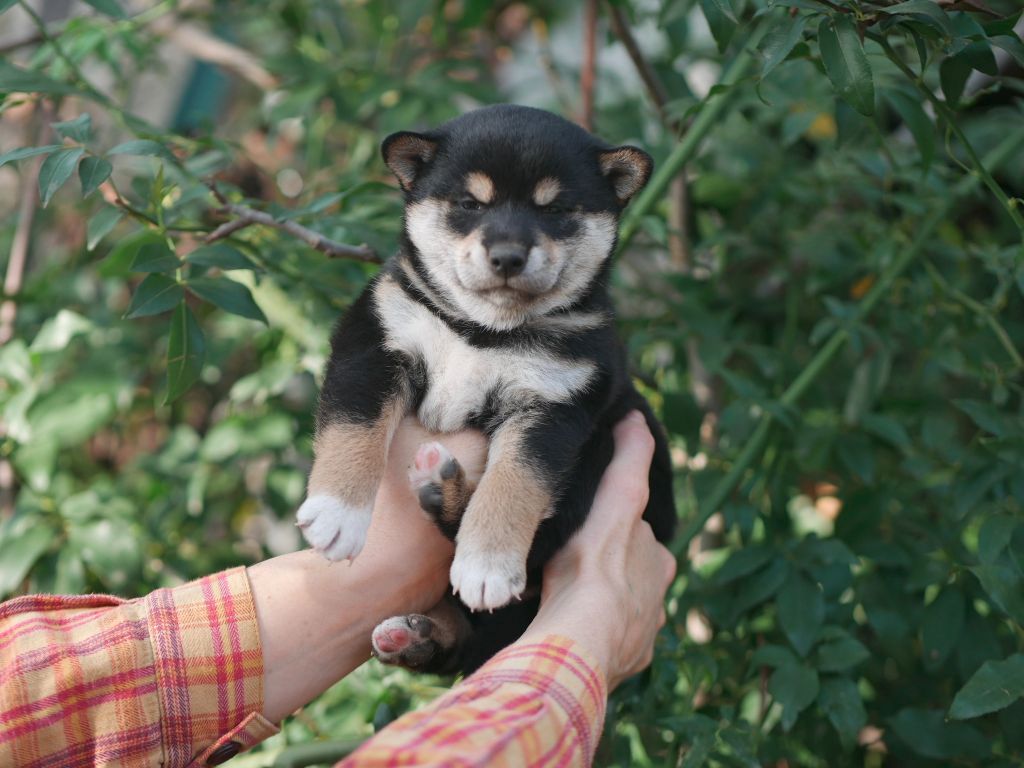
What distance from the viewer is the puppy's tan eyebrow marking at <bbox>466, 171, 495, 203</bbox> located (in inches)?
101

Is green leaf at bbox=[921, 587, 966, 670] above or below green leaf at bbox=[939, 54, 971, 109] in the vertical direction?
below

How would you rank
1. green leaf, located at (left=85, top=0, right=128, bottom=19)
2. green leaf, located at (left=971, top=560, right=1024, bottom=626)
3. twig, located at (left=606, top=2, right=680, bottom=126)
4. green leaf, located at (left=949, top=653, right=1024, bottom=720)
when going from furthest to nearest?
twig, located at (left=606, top=2, right=680, bottom=126) → green leaf, located at (left=85, top=0, right=128, bottom=19) → green leaf, located at (left=971, top=560, right=1024, bottom=626) → green leaf, located at (left=949, top=653, right=1024, bottom=720)

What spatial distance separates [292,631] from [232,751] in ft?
0.89

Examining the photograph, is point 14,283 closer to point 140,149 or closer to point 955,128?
point 140,149

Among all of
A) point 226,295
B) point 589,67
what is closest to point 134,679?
point 226,295

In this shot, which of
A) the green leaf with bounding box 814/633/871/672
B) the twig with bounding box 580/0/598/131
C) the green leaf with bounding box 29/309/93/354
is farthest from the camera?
the twig with bounding box 580/0/598/131

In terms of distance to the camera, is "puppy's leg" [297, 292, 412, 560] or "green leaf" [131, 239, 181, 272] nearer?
"puppy's leg" [297, 292, 412, 560]

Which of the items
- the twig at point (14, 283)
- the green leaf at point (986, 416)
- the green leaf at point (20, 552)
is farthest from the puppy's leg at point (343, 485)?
the twig at point (14, 283)

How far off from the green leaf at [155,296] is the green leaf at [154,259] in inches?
1.7

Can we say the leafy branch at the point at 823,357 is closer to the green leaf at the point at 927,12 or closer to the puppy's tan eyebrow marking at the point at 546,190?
the puppy's tan eyebrow marking at the point at 546,190

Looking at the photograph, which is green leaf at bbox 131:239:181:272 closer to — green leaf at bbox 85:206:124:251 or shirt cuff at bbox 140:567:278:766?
green leaf at bbox 85:206:124:251

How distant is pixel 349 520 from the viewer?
2256mm

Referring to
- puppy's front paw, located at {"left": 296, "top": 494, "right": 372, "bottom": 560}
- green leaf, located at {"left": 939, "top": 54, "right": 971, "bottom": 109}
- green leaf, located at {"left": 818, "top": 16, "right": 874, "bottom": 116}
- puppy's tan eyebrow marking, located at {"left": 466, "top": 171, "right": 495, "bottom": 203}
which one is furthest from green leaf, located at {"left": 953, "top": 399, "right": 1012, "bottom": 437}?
puppy's front paw, located at {"left": 296, "top": 494, "right": 372, "bottom": 560}

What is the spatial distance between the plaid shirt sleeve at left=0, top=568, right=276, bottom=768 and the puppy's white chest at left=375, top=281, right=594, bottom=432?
2.25 feet
